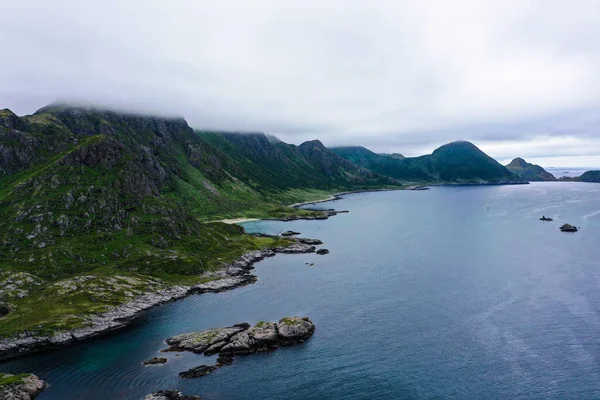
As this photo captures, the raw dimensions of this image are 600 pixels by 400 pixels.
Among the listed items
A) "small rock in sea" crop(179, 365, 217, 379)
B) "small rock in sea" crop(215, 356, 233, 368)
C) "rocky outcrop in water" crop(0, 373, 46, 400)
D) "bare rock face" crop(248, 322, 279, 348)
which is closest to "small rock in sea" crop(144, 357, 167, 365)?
"small rock in sea" crop(179, 365, 217, 379)

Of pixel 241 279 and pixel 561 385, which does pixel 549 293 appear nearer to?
pixel 561 385

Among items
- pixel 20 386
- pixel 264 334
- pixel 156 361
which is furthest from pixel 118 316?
pixel 264 334

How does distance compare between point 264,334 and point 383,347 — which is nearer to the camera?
point 383,347

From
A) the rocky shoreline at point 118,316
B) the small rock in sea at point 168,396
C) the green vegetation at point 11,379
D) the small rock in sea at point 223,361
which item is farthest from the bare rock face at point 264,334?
the green vegetation at point 11,379

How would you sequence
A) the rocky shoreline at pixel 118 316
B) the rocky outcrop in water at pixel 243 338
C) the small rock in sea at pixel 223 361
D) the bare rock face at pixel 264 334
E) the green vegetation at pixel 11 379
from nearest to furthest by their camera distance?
1. the green vegetation at pixel 11 379
2. the small rock in sea at pixel 223 361
3. the rocky outcrop in water at pixel 243 338
4. the bare rock face at pixel 264 334
5. the rocky shoreline at pixel 118 316

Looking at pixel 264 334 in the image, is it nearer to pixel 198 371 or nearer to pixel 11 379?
pixel 198 371

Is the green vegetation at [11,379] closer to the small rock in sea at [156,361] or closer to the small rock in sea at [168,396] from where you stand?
the small rock in sea at [156,361]
